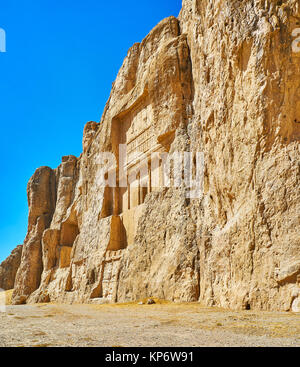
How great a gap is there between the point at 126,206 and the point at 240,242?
11275 millimetres

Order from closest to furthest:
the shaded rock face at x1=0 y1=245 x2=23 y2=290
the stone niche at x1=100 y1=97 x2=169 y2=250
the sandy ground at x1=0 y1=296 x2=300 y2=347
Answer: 1. the sandy ground at x1=0 y1=296 x2=300 y2=347
2. the stone niche at x1=100 y1=97 x2=169 y2=250
3. the shaded rock face at x1=0 y1=245 x2=23 y2=290

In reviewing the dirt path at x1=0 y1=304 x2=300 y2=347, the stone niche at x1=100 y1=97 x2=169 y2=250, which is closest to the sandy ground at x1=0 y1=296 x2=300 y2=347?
the dirt path at x1=0 y1=304 x2=300 y2=347

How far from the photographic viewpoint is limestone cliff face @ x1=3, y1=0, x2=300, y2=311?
9258 mm

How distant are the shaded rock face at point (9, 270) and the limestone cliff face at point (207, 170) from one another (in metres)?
20.9

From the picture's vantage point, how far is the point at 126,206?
20703 mm

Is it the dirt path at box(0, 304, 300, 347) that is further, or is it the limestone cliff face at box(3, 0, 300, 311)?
the limestone cliff face at box(3, 0, 300, 311)

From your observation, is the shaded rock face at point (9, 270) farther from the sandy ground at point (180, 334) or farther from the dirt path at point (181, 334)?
the sandy ground at point (180, 334)

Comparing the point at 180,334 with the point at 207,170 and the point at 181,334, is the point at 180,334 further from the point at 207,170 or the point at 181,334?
the point at 207,170

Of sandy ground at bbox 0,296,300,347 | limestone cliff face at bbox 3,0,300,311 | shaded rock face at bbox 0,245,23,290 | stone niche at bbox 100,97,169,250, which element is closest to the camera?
sandy ground at bbox 0,296,300,347

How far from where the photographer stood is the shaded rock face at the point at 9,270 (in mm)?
42750

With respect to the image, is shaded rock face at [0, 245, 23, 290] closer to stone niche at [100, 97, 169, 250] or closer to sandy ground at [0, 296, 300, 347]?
stone niche at [100, 97, 169, 250]

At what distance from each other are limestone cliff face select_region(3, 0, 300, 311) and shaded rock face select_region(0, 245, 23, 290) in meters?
20.9

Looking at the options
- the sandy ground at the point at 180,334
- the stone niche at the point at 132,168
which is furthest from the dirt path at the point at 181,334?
the stone niche at the point at 132,168

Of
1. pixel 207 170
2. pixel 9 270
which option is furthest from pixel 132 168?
pixel 9 270
